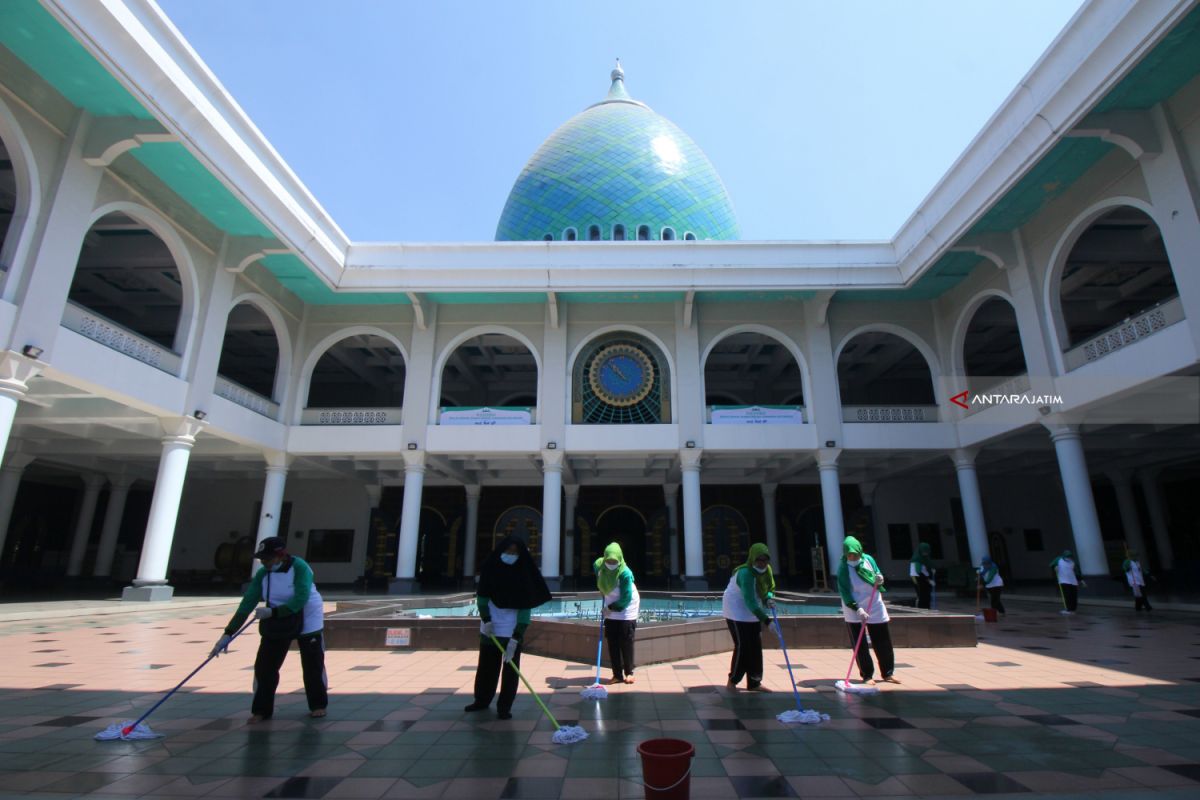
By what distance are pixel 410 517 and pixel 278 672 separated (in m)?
10.9

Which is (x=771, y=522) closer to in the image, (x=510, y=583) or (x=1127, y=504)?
(x=1127, y=504)

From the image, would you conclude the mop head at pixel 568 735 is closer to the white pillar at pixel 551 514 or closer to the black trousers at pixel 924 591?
the black trousers at pixel 924 591

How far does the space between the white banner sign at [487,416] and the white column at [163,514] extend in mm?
5280

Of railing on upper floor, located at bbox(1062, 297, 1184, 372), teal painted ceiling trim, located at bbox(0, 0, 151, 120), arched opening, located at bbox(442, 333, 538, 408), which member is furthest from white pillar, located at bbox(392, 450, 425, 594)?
railing on upper floor, located at bbox(1062, 297, 1184, 372)

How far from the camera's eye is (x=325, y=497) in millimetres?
19844

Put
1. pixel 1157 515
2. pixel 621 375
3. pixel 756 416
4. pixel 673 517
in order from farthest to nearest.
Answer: pixel 673 517, pixel 1157 515, pixel 621 375, pixel 756 416

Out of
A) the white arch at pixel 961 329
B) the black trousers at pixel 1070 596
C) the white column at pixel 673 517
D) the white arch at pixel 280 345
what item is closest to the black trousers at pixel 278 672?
the black trousers at pixel 1070 596

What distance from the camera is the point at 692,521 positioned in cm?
1444

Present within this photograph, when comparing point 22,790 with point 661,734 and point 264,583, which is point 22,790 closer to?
point 264,583

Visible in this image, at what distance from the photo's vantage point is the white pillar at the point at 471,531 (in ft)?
59.1

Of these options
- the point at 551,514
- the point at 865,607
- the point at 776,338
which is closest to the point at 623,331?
the point at 776,338

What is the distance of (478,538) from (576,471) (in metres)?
4.14

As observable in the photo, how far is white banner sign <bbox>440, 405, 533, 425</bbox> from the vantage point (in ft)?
48.8

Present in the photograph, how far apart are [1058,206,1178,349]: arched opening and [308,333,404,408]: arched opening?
17652 mm
